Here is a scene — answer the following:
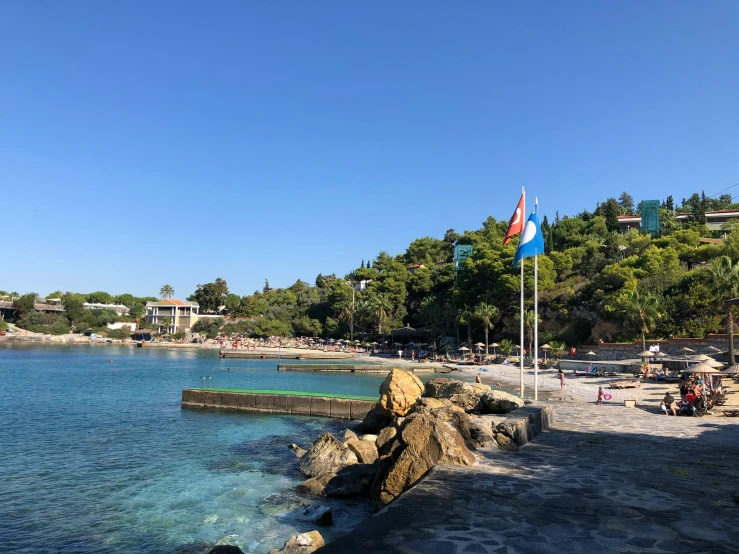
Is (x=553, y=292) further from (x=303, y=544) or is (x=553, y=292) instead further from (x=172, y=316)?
(x=172, y=316)

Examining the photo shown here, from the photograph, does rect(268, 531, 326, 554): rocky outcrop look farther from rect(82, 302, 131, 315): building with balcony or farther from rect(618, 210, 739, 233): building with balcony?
rect(82, 302, 131, 315): building with balcony

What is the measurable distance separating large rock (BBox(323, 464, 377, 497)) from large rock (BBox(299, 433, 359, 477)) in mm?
1074

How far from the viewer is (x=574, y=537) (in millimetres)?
5379

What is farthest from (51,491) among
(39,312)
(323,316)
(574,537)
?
(39,312)

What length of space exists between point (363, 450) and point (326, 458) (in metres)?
1.04

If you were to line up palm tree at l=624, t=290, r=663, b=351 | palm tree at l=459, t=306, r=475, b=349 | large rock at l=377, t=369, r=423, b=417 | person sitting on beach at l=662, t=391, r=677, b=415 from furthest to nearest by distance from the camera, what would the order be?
palm tree at l=459, t=306, r=475, b=349, palm tree at l=624, t=290, r=663, b=351, large rock at l=377, t=369, r=423, b=417, person sitting on beach at l=662, t=391, r=677, b=415

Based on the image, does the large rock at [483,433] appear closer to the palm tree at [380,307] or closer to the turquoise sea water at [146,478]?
the turquoise sea water at [146,478]

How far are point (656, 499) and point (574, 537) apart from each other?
7.51 ft

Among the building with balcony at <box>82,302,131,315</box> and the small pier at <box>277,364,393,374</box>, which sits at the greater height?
the building with balcony at <box>82,302,131,315</box>

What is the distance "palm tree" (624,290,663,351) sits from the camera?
122ft

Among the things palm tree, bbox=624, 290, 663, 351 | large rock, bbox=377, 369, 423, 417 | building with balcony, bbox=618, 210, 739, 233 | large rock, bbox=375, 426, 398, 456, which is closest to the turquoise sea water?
large rock, bbox=375, 426, 398, 456

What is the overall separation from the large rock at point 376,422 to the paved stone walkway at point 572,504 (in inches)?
296

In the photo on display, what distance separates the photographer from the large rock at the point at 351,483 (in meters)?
11.7

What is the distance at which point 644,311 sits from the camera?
37156 millimetres
